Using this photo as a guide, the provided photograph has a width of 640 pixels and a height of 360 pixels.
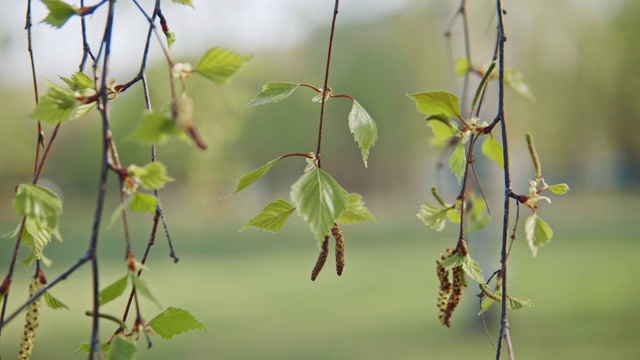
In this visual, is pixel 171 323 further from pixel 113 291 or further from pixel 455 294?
pixel 455 294

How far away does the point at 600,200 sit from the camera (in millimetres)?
13227

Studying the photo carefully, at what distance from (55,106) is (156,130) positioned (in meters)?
0.08

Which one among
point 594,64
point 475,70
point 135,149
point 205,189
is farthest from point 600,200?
point 475,70

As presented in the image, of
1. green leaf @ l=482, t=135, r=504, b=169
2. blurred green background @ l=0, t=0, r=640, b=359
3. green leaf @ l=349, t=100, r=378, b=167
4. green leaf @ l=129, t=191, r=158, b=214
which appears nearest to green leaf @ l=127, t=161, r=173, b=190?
green leaf @ l=129, t=191, r=158, b=214

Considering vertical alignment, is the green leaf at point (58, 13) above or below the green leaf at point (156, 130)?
above

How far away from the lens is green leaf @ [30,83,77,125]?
296mm

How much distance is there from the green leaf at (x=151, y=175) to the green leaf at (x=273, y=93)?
0.07 metres

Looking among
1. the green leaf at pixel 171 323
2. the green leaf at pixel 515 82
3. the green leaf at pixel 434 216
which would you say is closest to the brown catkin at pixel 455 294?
the green leaf at pixel 434 216

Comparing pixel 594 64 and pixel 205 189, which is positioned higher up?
pixel 594 64

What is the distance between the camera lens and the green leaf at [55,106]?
296 mm

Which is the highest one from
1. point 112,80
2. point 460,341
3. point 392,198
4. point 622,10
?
point 622,10

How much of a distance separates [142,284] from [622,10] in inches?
448

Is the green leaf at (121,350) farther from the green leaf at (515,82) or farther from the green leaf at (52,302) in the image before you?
the green leaf at (515,82)

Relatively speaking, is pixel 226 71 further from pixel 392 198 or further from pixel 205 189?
pixel 392 198
